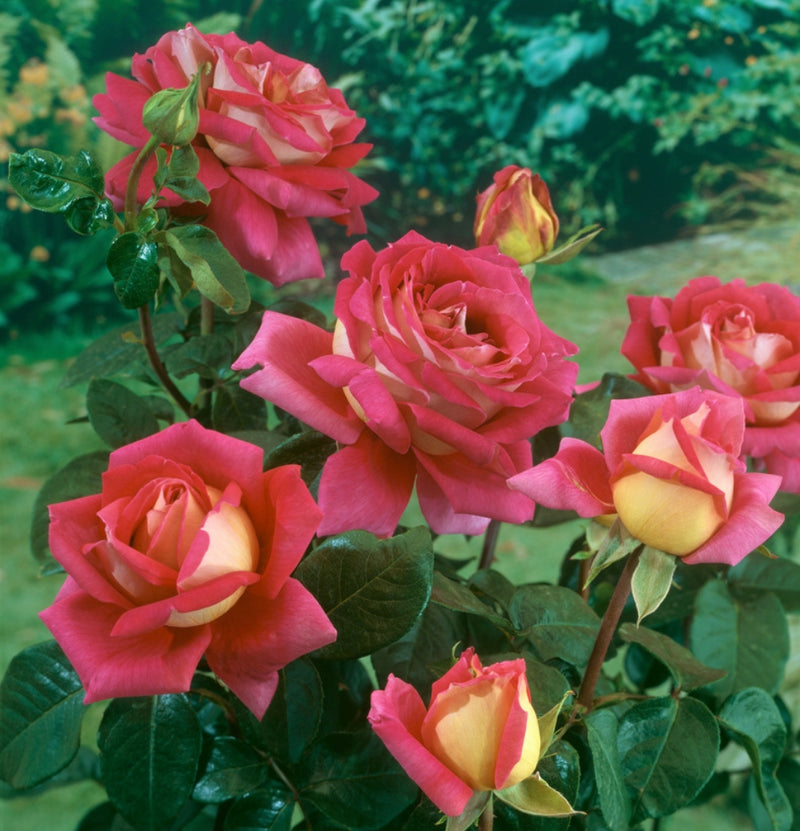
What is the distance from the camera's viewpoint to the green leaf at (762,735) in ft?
0.93

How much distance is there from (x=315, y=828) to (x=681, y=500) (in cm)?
18

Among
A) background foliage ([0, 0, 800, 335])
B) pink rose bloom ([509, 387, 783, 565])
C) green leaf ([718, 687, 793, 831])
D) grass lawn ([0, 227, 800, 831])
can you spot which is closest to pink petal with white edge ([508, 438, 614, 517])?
pink rose bloom ([509, 387, 783, 565])

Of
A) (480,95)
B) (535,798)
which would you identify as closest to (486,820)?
(535,798)

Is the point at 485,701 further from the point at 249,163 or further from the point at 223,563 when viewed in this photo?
the point at 249,163

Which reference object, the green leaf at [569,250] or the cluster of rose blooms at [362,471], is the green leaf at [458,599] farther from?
the green leaf at [569,250]

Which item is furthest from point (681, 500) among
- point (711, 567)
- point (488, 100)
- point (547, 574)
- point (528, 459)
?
point (488, 100)

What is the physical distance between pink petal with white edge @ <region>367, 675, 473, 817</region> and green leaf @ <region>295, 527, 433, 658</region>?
38mm

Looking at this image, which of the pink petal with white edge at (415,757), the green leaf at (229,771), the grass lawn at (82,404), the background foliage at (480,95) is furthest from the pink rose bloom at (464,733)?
the background foliage at (480,95)

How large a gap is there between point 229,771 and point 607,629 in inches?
5.3

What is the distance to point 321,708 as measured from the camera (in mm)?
255

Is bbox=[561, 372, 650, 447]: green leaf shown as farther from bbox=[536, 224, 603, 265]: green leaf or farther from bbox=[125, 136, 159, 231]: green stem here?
bbox=[125, 136, 159, 231]: green stem

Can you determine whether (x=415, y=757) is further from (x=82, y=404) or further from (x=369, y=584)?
(x=82, y=404)

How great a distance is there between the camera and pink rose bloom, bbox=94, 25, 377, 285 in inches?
11.5

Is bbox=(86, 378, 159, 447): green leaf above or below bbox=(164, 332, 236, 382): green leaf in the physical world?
below
